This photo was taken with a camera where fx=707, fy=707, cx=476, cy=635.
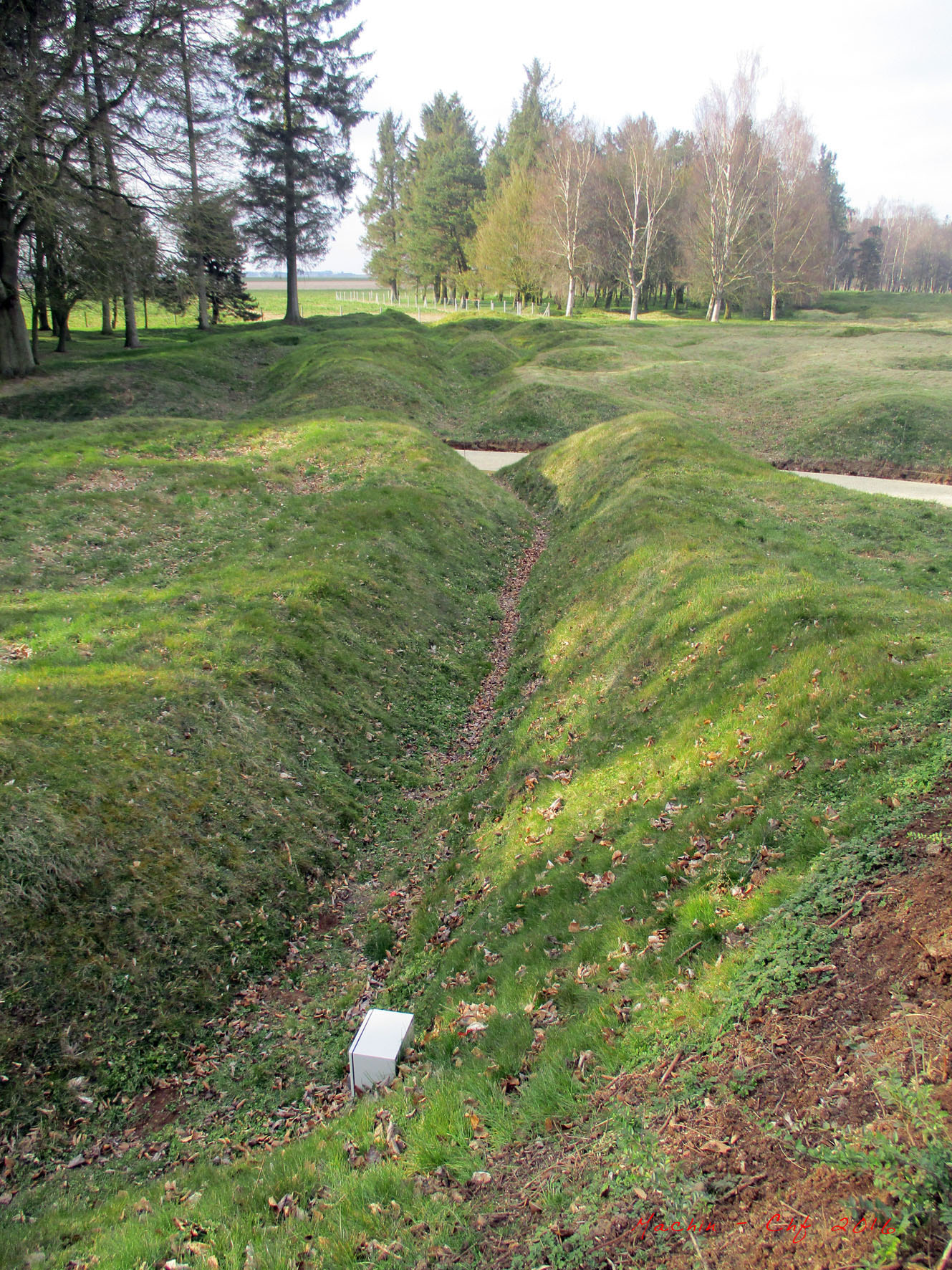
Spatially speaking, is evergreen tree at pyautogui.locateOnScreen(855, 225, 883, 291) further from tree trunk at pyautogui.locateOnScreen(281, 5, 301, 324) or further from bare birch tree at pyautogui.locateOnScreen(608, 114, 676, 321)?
tree trunk at pyautogui.locateOnScreen(281, 5, 301, 324)

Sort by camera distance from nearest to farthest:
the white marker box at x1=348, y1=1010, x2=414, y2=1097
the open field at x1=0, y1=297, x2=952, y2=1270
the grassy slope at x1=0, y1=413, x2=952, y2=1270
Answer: the open field at x1=0, y1=297, x2=952, y2=1270 < the grassy slope at x1=0, y1=413, x2=952, y2=1270 < the white marker box at x1=348, y1=1010, x2=414, y2=1097

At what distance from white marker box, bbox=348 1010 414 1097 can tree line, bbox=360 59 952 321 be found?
67.3 metres

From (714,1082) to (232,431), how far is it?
23.4m

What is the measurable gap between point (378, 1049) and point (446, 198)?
91.2 meters

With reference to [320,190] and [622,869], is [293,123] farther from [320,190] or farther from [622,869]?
[622,869]

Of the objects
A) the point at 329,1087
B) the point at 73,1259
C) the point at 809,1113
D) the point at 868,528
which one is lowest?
the point at 329,1087

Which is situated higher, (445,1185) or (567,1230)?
(567,1230)

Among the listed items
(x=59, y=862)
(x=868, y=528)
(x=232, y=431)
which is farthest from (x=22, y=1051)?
(x=232, y=431)

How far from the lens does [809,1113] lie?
11.3ft

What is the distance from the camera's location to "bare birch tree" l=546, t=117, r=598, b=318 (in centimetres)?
6288

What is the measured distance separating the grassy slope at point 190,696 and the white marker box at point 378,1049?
1.86 metres

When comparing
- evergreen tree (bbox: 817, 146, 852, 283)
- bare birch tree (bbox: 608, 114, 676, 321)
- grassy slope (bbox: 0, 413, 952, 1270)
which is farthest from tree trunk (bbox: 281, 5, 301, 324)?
evergreen tree (bbox: 817, 146, 852, 283)

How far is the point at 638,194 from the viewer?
61.7 meters

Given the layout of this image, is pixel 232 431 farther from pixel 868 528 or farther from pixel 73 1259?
pixel 73 1259
